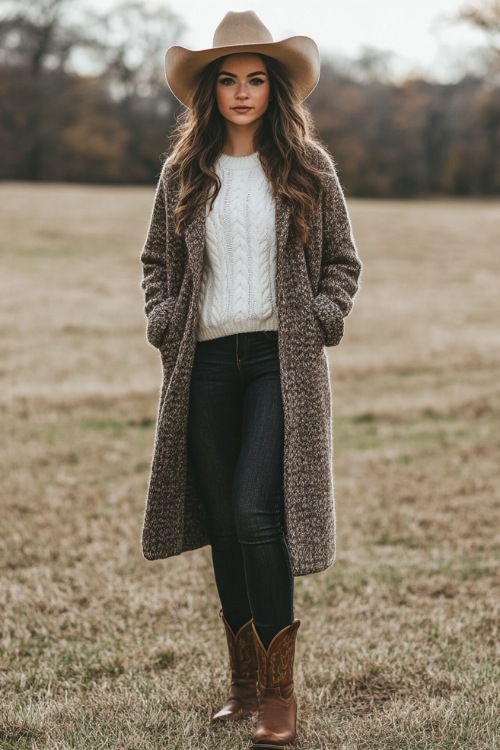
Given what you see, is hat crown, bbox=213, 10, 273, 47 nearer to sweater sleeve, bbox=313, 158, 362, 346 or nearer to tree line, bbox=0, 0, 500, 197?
sweater sleeve, bbox=313, 158, 362, 346

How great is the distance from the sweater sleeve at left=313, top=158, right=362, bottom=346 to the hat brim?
0.32m

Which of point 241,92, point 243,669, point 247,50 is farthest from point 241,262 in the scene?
point 243,669

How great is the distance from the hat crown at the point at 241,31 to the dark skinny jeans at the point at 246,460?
1.01 m

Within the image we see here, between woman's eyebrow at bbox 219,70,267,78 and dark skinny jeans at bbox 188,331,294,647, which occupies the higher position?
woman's eyebrow at bbox 219,70,267,78

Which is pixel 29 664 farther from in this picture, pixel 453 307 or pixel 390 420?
pixel 453 307

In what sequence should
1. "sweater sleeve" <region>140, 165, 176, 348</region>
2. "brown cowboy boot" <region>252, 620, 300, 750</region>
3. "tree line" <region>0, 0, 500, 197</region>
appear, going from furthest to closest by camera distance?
"tree line" <region>0, 0, 500, 197</region> < "sweater sleeve" <region>140, 165, 176, 348</region> < "brown cowboy boot" <region>252, 620, 300, 750</region>

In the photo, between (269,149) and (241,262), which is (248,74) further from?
(241,262)

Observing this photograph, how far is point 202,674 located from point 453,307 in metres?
14.1

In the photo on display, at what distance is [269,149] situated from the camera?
3180 mm

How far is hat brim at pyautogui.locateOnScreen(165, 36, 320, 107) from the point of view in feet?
10.2

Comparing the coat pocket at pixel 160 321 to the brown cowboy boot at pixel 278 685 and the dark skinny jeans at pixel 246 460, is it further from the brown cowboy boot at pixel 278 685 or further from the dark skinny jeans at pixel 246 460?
the brown cowboy boot at pixel 278 685

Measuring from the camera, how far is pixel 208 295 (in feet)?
10.3

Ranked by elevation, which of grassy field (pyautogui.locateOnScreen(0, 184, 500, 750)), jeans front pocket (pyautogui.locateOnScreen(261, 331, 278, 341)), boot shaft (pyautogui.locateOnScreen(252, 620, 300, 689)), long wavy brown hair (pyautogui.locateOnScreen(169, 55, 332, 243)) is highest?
A: long wavy brown hair (pyautogui.locateOnScreen(169, 55, 332, 243))

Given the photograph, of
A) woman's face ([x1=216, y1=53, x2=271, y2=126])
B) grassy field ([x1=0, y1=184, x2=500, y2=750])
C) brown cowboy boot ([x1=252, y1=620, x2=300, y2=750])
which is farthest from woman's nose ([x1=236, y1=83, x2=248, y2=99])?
grassy field ([x1=0, y1=184, x2=500, y2=750])
